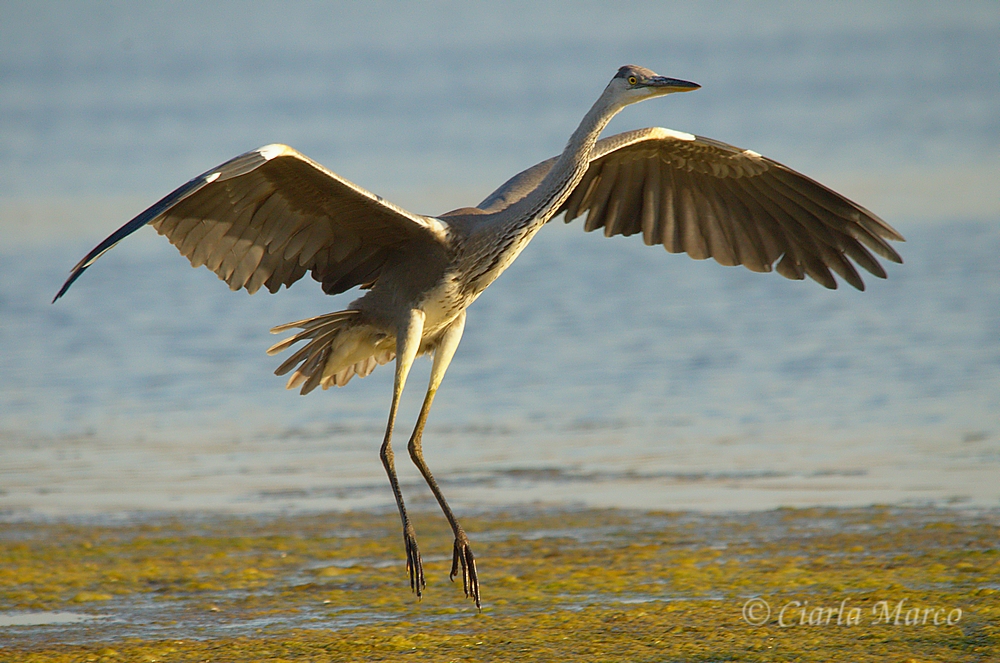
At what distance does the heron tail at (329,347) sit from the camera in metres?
7.54

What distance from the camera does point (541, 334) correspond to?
1285 centimetres

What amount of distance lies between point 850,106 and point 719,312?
46.1ft

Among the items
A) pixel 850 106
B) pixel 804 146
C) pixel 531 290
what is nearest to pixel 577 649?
pixel 531 290

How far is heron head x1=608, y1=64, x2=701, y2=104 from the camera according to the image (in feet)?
21.8

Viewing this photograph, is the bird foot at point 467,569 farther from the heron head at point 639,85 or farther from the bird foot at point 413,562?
the heron head at point 639,85

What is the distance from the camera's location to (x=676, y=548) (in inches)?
299

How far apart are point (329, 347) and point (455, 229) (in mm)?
1159

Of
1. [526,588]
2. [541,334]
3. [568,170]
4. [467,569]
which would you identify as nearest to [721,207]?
[568,170]

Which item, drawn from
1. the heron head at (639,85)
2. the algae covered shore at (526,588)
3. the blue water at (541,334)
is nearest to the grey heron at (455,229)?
the heron head at (639,85)

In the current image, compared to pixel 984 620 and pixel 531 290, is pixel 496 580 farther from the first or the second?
pixel 531 290

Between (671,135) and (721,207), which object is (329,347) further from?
(721,207)

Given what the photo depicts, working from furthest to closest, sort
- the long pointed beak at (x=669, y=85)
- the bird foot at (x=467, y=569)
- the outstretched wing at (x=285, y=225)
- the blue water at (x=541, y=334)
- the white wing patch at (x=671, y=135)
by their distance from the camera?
the blue water at (x=541, y=334) < the white wing patch at (x=671, y=135) < the bird foot at (x=467, y=569) < the long pointed beak at (x=669, y=85) < the outstretched wing at (x=285, y=225)

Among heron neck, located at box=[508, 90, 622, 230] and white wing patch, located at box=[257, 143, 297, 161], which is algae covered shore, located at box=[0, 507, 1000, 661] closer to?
heron neck, located at box=[508, 90, 622, 230]

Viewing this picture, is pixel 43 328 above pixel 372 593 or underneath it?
above
